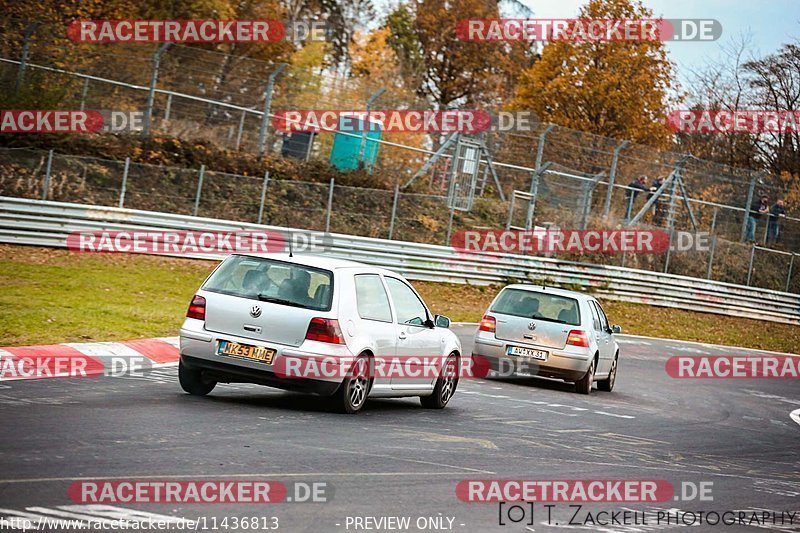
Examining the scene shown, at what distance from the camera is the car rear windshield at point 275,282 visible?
10938 mm

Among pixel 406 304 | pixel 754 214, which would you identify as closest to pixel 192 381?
pixel 406 304

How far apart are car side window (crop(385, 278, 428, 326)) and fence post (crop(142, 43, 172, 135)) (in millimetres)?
17526

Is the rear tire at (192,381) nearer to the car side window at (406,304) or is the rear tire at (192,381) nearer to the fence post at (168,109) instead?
Answer: the car side window at (406,304)

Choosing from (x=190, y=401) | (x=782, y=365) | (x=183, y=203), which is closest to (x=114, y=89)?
(x=183, y=203)

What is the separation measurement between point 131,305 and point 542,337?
683 cm

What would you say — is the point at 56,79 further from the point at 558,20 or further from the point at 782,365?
the point at 558,20

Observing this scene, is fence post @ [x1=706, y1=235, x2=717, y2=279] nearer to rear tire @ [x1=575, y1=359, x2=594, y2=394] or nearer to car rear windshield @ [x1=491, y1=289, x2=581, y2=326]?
car rear windshield @ [x1=491, y1=289, x2=581, y2=326]

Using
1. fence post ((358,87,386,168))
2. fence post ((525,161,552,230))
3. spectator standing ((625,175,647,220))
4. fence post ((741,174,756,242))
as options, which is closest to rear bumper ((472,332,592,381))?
fence post ((358,87,386,168))

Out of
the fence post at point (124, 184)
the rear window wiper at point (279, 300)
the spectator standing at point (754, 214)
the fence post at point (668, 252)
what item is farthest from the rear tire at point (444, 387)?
the spectator standing at point (754, 214)

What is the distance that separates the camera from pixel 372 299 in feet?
38.6

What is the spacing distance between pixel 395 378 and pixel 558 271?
855 inches

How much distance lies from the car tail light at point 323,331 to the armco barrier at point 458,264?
1549cm

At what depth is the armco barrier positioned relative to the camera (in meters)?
24.8

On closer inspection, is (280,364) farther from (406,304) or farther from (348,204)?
(348,204)
